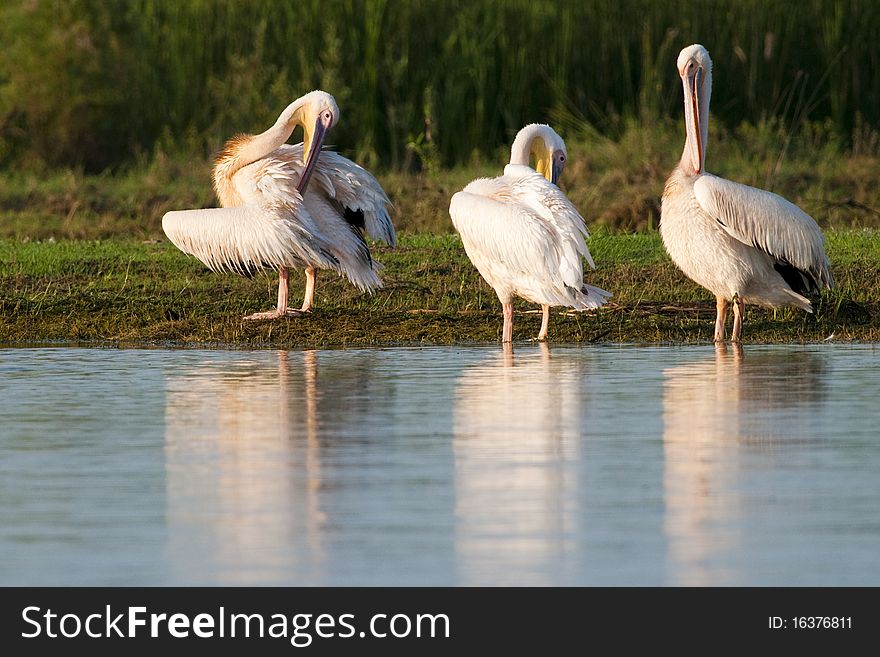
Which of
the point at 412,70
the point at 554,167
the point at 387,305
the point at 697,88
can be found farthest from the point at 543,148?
the point at 412,70

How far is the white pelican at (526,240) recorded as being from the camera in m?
9.63

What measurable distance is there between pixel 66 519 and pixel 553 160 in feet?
21.4

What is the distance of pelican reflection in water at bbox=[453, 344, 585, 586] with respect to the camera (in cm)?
453

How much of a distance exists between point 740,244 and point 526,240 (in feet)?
3.84

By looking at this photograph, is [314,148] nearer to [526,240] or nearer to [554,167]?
[554,167]

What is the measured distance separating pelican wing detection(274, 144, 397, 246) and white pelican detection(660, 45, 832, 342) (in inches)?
69.9

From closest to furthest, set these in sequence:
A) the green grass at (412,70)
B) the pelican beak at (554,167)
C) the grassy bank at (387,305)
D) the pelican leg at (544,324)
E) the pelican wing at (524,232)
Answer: the pelican wing at (524,232), the pelican leg at (544,324), the grassy bank at (387,305), the pelican beak at (554,167), the green grass at (412,70)

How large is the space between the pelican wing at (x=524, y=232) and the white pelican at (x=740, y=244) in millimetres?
613

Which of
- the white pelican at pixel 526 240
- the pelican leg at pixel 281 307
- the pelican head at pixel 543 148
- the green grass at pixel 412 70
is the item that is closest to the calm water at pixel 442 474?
the white pelican at pixel 526 240

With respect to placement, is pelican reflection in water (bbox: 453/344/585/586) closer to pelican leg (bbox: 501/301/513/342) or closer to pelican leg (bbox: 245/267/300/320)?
pelican leg (bbox: 501/301/513/342)

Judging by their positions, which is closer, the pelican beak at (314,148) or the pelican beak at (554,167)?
the pelican beak at (314,148)

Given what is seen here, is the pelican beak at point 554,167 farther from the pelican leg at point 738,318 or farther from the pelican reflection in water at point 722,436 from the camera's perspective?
the pelican reflection in water at point 722,436

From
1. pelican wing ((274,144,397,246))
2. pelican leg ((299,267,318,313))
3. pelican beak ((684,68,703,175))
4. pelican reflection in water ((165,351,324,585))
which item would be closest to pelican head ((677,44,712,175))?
pelican beak ((684,68,703,175))

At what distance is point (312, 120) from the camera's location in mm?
11500
